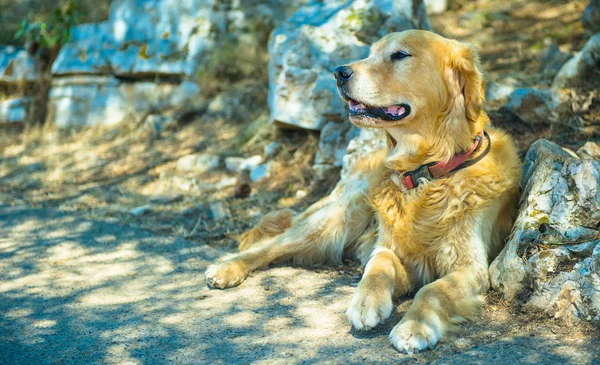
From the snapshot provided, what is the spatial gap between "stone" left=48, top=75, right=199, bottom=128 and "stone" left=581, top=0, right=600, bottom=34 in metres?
5.13

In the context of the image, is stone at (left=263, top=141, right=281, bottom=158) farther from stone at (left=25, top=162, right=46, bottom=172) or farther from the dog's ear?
the dog's ear

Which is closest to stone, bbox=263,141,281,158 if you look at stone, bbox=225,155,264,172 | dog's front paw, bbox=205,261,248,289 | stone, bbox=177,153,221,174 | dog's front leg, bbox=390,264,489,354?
stone, bbox=225,155,264,172

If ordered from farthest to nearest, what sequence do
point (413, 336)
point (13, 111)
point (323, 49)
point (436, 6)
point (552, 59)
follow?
point (436, 6) → point (13, 111) → point (323, 49) → point (552, 59) → point (413, 336)

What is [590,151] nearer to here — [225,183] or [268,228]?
[268,228]

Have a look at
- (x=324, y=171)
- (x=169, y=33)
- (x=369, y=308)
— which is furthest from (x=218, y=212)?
(x=169, y=33)

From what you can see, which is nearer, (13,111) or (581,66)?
(581,66)

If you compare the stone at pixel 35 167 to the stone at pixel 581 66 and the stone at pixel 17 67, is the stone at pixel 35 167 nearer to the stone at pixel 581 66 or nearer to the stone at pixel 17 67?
the stone at pixel 17 67

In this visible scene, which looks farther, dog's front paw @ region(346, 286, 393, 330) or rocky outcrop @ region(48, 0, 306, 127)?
rocky outcrop @ region(48, 0, 306, 127)

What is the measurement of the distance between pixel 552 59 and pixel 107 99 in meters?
6.13

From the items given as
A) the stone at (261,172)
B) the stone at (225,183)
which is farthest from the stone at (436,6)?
the stone at (225,183)

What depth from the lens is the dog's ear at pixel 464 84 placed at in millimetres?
3955

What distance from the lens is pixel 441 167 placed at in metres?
4.07

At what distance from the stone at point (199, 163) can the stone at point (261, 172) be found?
0.63 meters

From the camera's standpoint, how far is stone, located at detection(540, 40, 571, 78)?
6589mm
